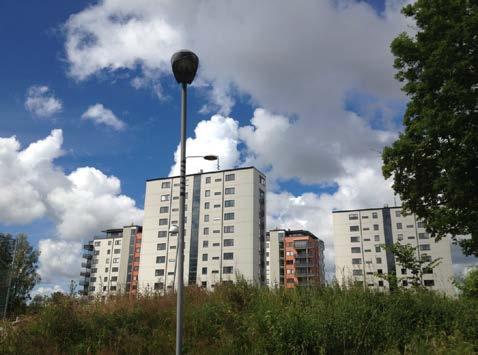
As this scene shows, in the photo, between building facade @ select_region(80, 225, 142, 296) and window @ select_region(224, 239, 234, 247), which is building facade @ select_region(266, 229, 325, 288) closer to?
window @ select_region(224, 239, 234, 247)

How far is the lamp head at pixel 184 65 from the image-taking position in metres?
7.70

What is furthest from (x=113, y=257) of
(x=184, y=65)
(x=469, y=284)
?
(x=184, y=65)

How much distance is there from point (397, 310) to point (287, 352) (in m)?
3.10

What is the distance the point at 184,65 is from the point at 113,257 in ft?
371

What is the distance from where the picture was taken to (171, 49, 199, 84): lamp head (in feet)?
25.2

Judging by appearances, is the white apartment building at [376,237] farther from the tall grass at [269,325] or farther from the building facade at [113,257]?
the tall grass at [269,325]

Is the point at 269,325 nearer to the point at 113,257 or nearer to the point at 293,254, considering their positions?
the point at 293,254

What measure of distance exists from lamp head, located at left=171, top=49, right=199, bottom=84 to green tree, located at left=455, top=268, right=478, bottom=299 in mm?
11643

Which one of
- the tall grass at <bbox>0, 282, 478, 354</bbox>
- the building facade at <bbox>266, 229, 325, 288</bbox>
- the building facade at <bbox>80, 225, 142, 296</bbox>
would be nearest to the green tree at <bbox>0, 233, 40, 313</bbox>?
the tall grass at <bbox>0, 282, 478, 354</bbox>

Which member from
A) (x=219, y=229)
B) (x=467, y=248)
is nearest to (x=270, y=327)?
(x=467, y=248)

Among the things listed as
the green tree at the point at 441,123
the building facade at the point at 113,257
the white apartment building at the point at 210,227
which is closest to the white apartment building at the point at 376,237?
the white apartment building at the point at 210,227

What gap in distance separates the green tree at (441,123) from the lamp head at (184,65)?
10.1 meters

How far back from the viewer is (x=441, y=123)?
46.9 feet

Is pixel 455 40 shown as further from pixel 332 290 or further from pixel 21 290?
pixel 21 290
